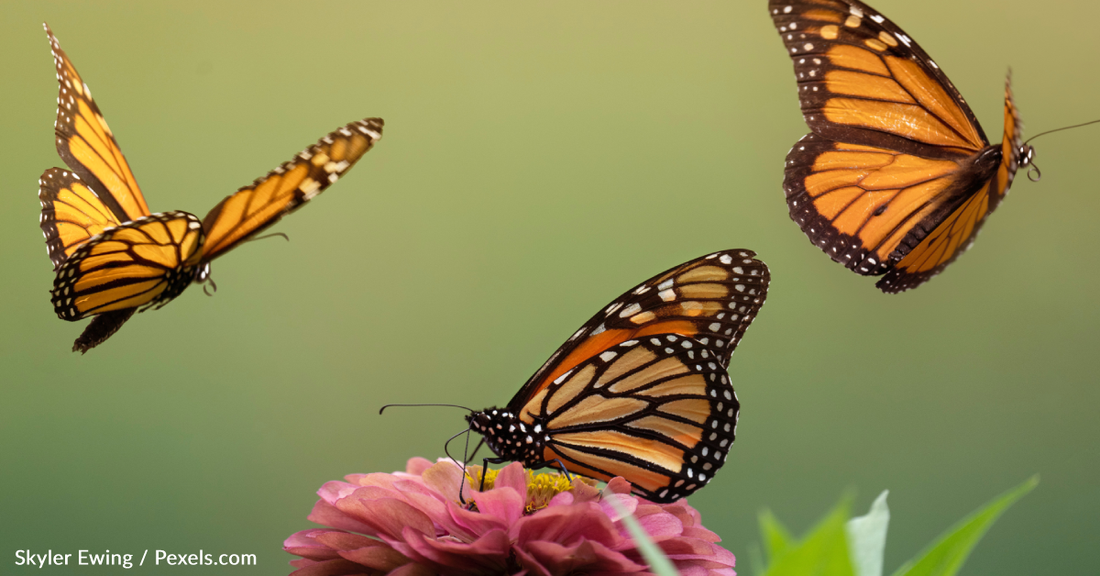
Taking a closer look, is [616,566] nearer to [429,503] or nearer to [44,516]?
[429,503]

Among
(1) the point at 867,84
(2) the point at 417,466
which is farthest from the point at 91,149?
(1) the point at 867,84

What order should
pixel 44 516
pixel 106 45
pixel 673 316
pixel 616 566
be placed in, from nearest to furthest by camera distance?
pixel 616 566, pixel 673 316, pixel 44 516, pixel 106 45

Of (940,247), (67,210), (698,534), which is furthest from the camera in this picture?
(940,247)

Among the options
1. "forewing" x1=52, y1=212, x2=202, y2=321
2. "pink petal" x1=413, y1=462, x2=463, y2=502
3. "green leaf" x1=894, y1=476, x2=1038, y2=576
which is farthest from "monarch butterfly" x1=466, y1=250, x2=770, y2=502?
"green leaf" x1=894, y1=476, x2=1038, y2=576

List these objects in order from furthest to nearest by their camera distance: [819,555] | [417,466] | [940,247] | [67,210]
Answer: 1. [940,247]
2. [67,210]
3. [417,466]
4. [819,555]

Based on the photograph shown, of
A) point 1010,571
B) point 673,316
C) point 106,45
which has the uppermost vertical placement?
point 106,45

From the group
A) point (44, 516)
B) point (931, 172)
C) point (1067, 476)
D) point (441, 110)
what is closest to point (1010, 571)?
point (1067, 476)

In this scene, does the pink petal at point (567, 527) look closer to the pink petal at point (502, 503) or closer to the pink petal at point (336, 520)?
the pink petal at point (502, 503)

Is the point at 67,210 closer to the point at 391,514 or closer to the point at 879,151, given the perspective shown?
the point at 391,514
